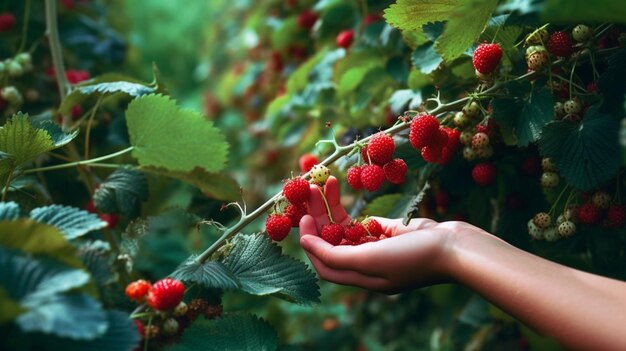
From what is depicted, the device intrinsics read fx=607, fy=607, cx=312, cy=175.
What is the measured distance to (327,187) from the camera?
0.94 metres

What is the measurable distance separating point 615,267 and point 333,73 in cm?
85

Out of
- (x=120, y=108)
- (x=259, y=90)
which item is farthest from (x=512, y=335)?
(x=259, y=90)

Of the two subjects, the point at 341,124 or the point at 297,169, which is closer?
the point at 341,124

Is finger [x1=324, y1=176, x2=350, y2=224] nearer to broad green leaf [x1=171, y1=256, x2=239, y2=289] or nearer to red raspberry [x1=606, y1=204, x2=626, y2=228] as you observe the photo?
broad green leaf [x1=171, y1=256, x2=239, y2=289]

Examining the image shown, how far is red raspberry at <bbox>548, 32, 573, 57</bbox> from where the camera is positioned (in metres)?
0.91

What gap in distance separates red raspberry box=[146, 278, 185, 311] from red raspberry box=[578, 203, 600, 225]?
0.59 m

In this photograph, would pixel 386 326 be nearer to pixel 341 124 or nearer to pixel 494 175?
pixel 341 124

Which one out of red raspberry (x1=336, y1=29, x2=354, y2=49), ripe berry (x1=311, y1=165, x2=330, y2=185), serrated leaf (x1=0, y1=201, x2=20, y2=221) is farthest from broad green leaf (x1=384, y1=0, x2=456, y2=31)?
red raspberry (x1=336, y1=29, x2=354, y2=49)

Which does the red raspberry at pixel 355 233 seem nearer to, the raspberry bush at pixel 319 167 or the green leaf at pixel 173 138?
the raspberry bush at pixel 319 167

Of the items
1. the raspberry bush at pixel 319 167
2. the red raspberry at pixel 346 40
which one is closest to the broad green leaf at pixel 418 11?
the raspberry bush at pixel 319 167

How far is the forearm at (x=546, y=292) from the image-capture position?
0.66 metres

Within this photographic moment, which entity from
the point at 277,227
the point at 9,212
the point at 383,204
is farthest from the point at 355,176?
the point at 9,212

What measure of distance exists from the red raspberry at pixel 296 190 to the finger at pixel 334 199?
0.04 m

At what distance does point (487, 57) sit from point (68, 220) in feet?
2.07
